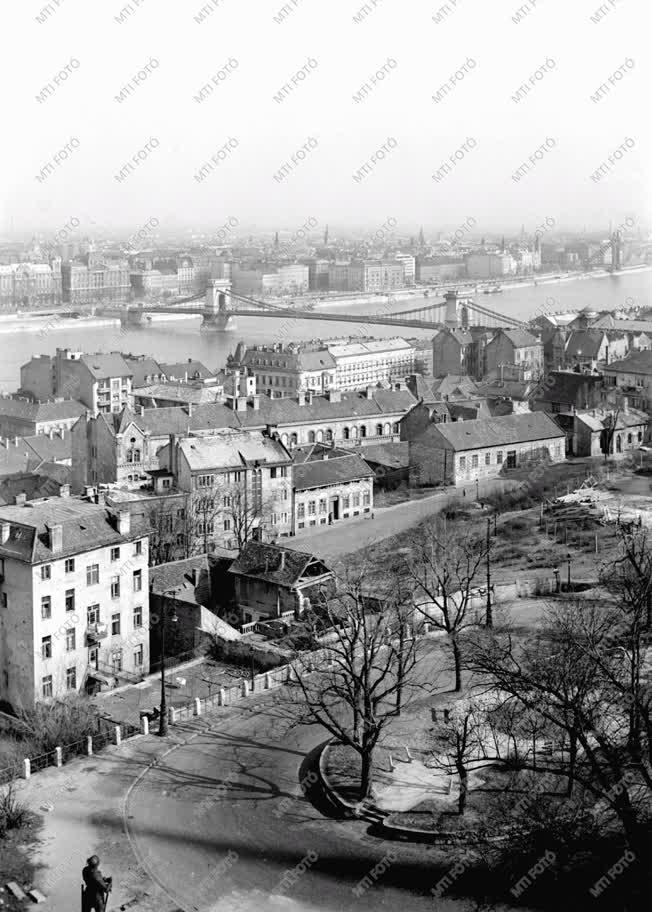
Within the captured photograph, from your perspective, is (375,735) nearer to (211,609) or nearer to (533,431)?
(211,609)

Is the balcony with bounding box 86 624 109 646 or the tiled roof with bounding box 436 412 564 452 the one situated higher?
the tiled roof with bounding box 436 412 564 452

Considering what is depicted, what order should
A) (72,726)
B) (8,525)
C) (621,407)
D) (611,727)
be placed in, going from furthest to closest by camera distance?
1. (621,407)
2. (8,525)
3. (72,726)
4. (611,727)

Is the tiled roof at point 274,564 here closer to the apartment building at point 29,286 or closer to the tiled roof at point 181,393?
the tiled roof at point 181,393

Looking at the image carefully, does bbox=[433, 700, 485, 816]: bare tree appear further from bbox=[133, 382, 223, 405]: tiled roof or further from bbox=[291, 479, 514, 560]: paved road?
bbox=[133, 382, 223, 405]: tiled roof

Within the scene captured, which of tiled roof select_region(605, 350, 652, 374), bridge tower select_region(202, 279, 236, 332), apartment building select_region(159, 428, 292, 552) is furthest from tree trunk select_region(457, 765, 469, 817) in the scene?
bridge tower select_region(202, 279, 236, 332)

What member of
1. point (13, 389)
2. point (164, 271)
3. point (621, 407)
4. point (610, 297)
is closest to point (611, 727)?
point (621, 407)
